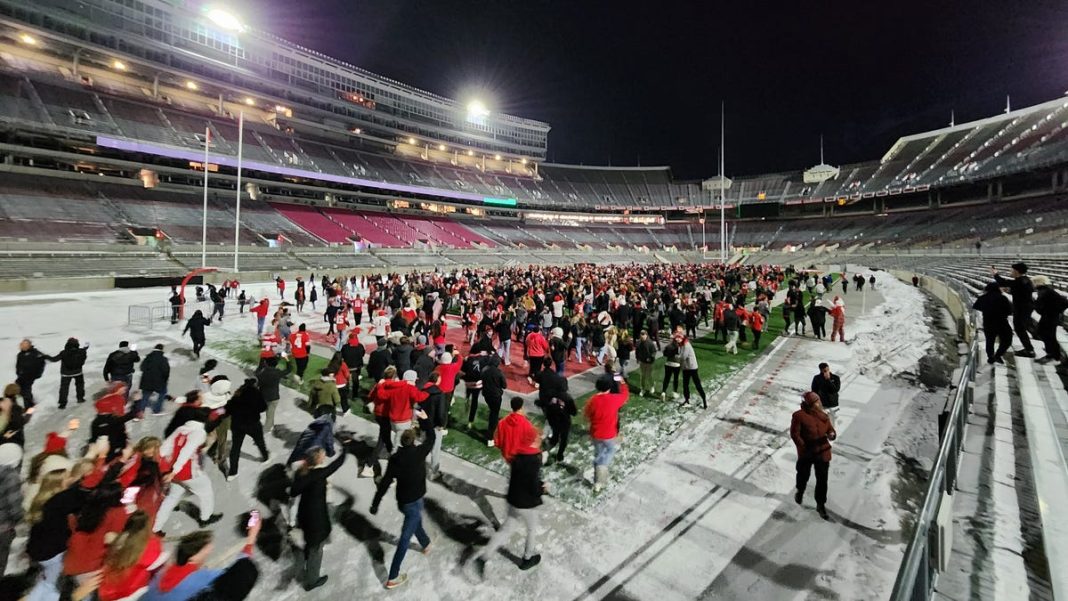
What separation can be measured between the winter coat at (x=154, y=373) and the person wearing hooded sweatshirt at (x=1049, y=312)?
14828mm

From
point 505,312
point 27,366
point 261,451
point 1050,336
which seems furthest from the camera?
point 505,312

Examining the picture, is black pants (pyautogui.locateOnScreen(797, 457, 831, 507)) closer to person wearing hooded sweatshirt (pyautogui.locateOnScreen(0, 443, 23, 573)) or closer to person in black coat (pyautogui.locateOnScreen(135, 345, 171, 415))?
person wearing hooded sweatshirt (pyautogui.locateOnScreen(0, 443, 23, 573))

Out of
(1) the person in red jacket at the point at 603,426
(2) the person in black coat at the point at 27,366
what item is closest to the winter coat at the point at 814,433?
(1) the person in red jacket at the point at 603,426

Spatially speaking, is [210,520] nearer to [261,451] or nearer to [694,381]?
[261,451]

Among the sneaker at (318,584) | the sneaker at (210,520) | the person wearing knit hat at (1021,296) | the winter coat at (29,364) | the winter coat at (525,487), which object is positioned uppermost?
the person wearing knit hat at (1021,296)

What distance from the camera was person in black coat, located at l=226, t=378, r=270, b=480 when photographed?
6191 mm

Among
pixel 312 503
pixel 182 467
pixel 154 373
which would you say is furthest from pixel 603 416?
pixel 154 373

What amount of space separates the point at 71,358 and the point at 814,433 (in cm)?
1273

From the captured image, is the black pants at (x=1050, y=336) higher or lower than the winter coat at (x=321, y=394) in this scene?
higher

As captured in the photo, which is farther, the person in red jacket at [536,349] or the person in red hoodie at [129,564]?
the person in red jacket at [536,349]

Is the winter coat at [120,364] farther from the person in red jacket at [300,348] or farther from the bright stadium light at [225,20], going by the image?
the bright stadium light at [225,20]

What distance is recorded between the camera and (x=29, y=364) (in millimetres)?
7691

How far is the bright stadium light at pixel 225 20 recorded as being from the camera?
49.9m

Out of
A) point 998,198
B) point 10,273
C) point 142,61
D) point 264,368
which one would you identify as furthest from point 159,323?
point 998,198
